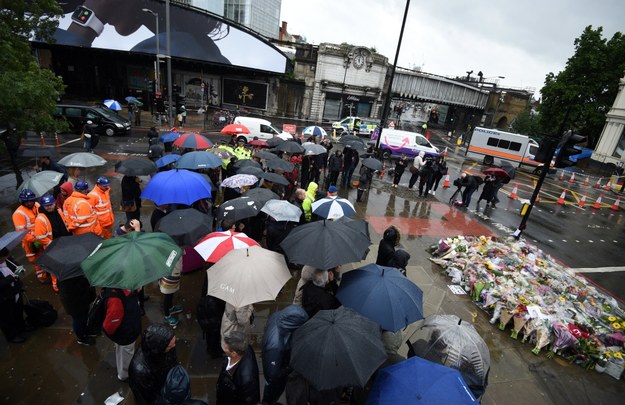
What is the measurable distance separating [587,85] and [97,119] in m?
46.5

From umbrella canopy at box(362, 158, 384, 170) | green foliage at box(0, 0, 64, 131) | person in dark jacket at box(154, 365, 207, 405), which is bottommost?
person in dark jacket at box(154, 365, 207, 405)

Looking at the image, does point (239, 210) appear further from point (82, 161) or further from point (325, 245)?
point (82, 161)

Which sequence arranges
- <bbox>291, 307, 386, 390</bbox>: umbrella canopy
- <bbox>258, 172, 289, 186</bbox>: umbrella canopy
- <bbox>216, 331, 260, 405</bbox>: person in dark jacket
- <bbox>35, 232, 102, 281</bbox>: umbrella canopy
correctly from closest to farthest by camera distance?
<bbox>291, 307, 386, 390</bbox>: umbrella canopy → <bbox>216, 331, 260, 405</bbox>: person in dark jacket → <bbox>35, 232, 102, 281</bbox>: umbrella canopy → <bbox>258, 172, 289, 186</bbox>: umbrella canopy

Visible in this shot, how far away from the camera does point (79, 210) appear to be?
5.96 metres

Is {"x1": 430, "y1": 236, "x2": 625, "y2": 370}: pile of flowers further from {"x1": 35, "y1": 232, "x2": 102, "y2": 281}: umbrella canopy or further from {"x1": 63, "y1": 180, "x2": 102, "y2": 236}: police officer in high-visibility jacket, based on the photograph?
{"x1": 63, "y1": 180, "x2": 102, "y2": 236}: police officer in high-visibility jacket

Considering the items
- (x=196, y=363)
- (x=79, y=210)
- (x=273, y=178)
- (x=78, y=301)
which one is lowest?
(x=196, y=363)

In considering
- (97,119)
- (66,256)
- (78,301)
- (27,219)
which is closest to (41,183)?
(27,219)

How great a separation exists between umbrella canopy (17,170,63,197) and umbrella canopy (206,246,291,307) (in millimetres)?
4242

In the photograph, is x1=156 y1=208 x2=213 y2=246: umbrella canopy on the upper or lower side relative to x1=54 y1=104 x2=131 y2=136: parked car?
upper

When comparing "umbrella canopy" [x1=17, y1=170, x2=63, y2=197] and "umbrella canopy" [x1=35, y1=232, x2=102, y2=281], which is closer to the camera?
"umbrella canopy" [x1=35, y1=232, x2=102, y2=281]

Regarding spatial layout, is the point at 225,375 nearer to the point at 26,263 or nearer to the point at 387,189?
the point at 26,263

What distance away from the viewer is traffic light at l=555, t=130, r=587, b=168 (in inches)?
332

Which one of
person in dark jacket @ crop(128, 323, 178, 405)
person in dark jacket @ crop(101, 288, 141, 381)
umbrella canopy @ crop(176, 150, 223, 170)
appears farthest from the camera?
umbrella canopy @ crop(176, 150, 223, 170)

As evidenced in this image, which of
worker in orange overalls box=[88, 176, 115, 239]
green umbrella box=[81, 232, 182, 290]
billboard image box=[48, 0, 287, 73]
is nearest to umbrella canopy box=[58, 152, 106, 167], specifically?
worker in orange overalls box=[88, 176, 115, 239]
